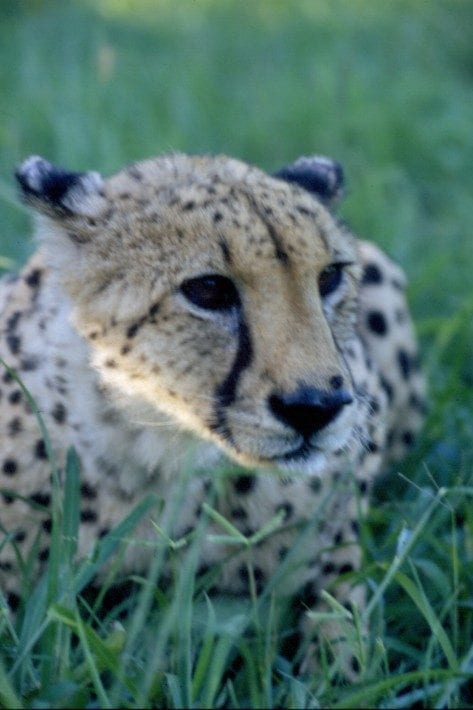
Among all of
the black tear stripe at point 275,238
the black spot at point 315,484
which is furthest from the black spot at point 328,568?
the black tear stripe at point 275,238

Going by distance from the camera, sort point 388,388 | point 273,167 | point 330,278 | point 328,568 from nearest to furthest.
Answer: point 330,278 → point 328,568 → point 388,388 → point 273,167

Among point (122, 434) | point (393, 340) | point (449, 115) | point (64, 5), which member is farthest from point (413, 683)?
point (64, 5)

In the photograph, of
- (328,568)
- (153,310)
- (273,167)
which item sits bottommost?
(328,568)

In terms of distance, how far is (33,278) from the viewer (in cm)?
247

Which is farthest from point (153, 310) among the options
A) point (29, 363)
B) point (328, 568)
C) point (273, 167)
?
point (273, 167)

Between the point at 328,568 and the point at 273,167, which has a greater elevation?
the point at 273,167

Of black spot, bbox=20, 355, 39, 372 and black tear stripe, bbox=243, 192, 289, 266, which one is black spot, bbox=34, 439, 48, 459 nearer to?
black spot, bbox=20, 355, 39, 372

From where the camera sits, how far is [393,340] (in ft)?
10.3

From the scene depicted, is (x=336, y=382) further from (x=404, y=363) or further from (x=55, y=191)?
(x=404, y=363)

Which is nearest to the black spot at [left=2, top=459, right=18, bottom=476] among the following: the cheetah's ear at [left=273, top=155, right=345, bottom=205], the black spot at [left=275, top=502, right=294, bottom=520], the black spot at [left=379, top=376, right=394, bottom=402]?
the black spot at [left=275, top=502, right=294, bottom=520]

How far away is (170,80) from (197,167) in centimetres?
336

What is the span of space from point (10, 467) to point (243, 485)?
1.38 ft

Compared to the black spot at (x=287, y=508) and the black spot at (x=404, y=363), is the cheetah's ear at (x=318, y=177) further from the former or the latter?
the black spot at (x=404, y=363)

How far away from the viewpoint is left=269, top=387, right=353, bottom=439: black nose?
74.0 inches
